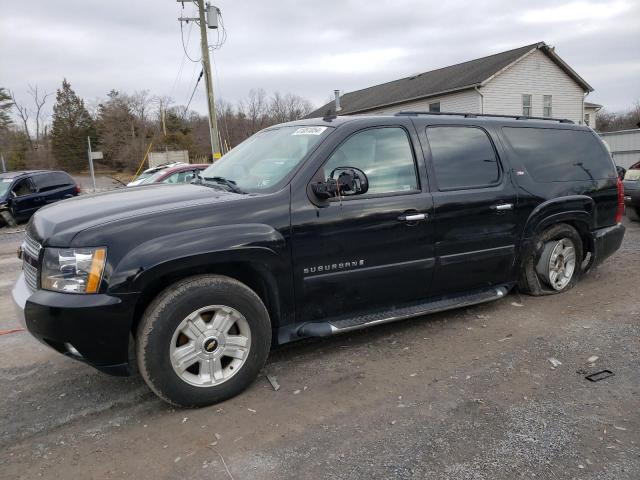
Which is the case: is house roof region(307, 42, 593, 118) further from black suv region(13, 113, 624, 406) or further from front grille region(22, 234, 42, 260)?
front grille region(22, 234, 42, 260)

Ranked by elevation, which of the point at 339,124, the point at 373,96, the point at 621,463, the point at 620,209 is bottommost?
the point at 621,463

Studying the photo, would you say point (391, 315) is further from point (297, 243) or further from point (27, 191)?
point (27, 191)

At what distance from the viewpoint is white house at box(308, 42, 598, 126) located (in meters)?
27.9

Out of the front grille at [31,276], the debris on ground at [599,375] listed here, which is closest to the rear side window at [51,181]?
the front grille at [31,276]

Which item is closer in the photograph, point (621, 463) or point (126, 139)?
point (621, 463)

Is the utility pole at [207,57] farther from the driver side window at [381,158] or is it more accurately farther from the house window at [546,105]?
the house window at [546,105]

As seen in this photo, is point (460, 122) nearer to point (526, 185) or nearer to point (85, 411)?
point (526, 185)

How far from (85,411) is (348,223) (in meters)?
2.14

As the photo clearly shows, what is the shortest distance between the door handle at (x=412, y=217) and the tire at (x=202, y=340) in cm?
130

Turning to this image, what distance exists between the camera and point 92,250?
9.23ft

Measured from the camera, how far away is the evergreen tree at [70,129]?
4447cm

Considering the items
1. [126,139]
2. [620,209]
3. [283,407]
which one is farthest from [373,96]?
[283,407]

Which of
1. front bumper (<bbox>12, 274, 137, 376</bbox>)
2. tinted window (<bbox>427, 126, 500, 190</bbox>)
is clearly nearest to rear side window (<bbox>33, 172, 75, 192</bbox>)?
A: front bumper (<bbox>12, 274, 137, 376</bbox>)

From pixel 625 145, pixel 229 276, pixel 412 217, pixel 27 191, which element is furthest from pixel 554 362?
pixel 625 145
